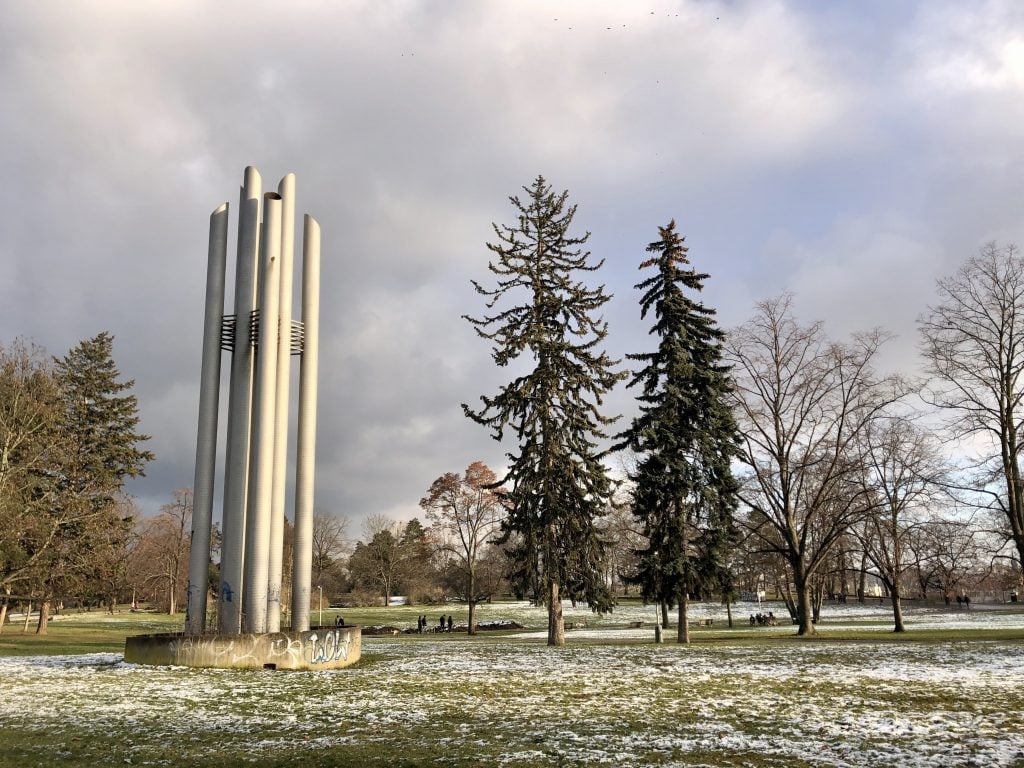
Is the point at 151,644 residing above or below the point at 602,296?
below

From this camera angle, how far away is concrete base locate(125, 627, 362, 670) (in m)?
17.6

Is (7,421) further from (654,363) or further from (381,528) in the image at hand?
(381,528)

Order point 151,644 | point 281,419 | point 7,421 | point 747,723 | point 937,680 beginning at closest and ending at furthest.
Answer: point 747,723
point 937,680
point 151,644
point 281,419
point 7,421

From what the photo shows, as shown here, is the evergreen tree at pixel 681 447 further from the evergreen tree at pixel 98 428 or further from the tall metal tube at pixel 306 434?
the evergreen tree at pixel 98 428

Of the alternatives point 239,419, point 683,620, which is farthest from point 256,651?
point 683,620

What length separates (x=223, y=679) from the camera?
15.1 meters

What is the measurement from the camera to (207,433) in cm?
2095

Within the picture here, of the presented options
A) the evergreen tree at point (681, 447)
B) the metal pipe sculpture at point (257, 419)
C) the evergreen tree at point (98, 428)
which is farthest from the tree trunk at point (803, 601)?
the evergreen tree at point (98, 428)

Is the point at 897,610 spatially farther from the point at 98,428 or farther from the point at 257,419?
the point at 98,428

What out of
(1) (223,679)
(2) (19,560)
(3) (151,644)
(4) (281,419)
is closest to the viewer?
(1) (223,679)

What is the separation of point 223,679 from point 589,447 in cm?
1438

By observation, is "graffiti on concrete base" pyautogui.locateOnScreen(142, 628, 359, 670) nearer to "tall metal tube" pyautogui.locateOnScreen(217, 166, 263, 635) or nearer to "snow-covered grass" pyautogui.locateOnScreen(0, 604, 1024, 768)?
"snow-covered grass" pyautogui.locateOnScreen(0, 604, 1024, 768)

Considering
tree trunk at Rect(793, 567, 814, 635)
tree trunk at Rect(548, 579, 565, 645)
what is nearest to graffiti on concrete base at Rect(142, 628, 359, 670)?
tree trunk at Rect(548, 579, 565, 645)


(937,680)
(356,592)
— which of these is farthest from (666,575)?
(356,592)
